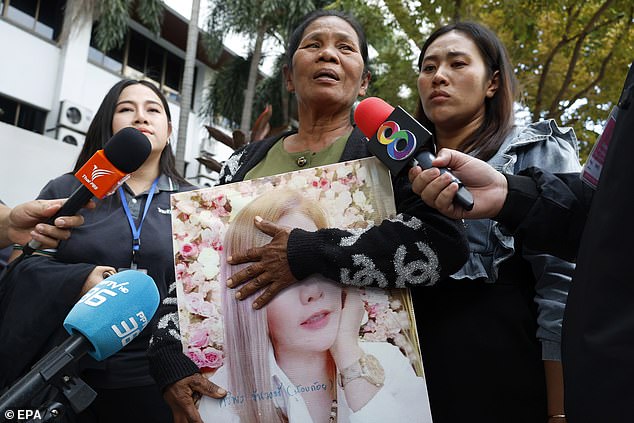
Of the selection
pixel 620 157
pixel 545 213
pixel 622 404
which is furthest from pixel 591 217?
pixel 545 213

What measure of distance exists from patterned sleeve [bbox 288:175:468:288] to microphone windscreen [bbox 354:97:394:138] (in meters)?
0.27

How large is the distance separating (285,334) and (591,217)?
0.89m

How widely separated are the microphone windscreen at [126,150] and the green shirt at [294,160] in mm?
378

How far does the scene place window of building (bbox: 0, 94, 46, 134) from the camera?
13.1 meters

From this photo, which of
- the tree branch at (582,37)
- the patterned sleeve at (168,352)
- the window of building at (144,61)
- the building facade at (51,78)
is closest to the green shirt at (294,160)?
the patterned sleeve at (168,352)

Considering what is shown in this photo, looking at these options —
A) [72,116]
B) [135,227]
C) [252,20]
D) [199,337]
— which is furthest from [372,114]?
[72,116]

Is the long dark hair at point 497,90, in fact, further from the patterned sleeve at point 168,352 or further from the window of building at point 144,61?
the window of building at point 144,61

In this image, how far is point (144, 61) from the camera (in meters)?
16.5

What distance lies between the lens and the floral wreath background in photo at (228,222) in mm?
1553

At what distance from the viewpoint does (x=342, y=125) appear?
84.9 inches

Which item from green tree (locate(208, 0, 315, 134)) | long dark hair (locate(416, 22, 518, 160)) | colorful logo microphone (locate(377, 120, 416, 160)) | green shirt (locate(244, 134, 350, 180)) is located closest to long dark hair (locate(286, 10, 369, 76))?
long dark hair (locate(416, 22, 518, 160))

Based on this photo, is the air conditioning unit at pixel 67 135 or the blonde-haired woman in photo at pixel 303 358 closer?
the blonde-haired woman in photo at pixel 303 358

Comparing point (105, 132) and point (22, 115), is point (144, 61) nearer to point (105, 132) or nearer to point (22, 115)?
point (22, 115)

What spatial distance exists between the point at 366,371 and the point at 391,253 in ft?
1.01
